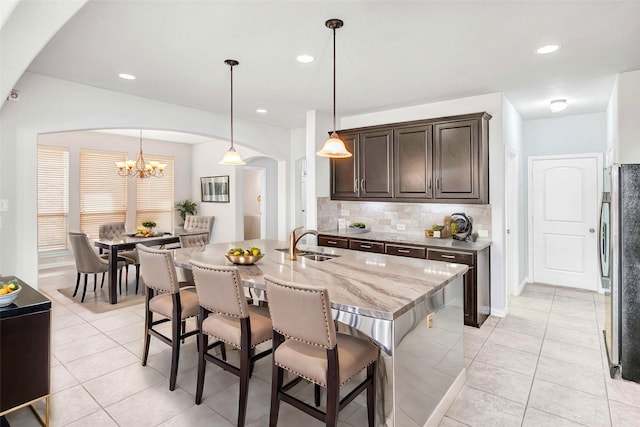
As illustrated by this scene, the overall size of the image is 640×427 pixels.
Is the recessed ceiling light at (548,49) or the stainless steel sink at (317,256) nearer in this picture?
the recessed ceiling light at (548,49)

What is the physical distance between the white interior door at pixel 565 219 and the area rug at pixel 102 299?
615 cm

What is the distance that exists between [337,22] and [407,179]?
99.9 inches

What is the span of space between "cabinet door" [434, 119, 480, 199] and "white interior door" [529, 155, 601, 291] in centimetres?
221

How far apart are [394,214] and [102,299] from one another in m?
4.30

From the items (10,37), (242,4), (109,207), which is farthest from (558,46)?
(109,207)

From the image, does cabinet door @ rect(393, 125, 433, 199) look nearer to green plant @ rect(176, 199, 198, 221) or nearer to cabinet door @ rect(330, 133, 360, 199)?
cabinet door @ rect(330, 133, 360, 199)

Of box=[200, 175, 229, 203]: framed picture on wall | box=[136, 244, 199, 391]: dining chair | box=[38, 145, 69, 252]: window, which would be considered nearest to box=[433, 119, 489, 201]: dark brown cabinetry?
box=[136, 244, 199, 391]: dining chair

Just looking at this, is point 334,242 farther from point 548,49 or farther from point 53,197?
point 53,197

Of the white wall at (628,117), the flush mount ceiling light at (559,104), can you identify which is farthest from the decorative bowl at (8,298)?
the flush mount ceiling light at (559,104)

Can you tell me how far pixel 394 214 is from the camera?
5074mm

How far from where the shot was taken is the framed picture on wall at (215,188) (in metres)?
7.95

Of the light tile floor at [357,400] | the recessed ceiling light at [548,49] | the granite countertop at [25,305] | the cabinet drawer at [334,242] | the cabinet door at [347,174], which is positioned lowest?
the light tile floor at [357,400]

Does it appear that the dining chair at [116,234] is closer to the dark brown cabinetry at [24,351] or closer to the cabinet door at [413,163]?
the dark brown cabinetry at [24,351]

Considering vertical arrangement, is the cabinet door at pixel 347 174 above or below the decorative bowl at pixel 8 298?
above
